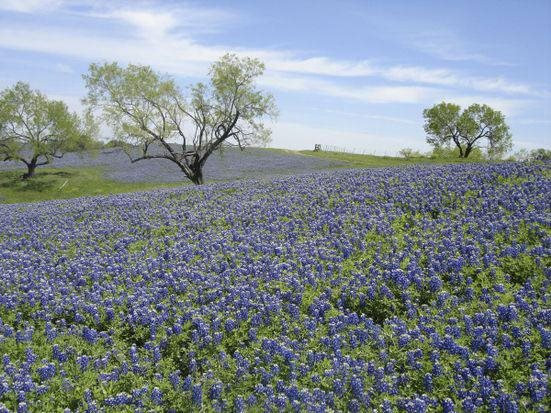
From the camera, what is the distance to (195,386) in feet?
17.8

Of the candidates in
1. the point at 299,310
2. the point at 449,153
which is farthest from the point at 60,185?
the point at 449,153

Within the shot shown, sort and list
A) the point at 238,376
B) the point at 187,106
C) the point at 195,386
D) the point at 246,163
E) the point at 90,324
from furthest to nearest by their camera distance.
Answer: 1. the point at 246,163
2. the point at 187,106
3. the point at 90,324
4. the point at 238,376
5. the point at 195,386

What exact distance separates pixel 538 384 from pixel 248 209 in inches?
385

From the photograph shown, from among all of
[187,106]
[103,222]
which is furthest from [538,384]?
[187,106]

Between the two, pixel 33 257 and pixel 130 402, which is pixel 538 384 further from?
pixel 33 257

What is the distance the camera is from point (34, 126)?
146ft

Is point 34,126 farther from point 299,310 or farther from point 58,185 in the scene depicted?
point 299,310

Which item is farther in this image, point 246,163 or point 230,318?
point 246,163

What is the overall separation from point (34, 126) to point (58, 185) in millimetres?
7840

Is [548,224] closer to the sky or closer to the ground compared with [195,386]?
closer to the sky

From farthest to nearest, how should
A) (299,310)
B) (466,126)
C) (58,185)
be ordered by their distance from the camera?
(466,126)
(58,185)
(299,310)

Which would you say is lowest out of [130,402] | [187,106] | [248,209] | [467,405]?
[130,402]

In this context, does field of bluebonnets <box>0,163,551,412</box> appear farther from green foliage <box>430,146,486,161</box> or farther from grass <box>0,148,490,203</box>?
green foliage <box>430,146,486,161</box>

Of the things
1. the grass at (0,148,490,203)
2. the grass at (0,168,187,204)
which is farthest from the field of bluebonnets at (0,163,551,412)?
the grass at (0,168,187,204)
